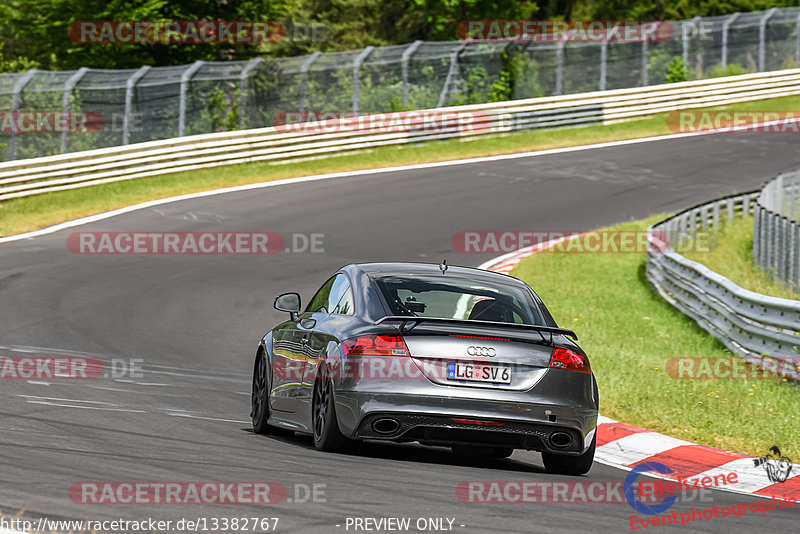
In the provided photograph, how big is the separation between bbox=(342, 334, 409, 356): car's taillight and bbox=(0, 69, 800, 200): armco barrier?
17.8 metres

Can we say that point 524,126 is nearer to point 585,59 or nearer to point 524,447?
point 585,59

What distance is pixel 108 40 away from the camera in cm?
4084

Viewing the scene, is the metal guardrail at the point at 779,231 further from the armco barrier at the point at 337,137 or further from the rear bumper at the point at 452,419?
the armco barrier at the point at 337,137

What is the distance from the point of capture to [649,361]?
12953mm

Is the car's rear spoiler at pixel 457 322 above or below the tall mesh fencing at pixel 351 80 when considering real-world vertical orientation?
above

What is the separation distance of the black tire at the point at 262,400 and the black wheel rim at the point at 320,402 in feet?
3.60

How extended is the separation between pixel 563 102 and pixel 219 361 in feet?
74.2

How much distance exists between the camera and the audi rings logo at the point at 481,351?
25.1 feet

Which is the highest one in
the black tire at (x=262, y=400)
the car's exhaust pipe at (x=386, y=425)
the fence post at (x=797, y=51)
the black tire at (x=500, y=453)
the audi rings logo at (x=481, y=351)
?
the audi rings logo at (x=481, y=351)

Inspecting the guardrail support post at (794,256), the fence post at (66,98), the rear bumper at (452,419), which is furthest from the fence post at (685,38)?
the rear bumper at (452,419)

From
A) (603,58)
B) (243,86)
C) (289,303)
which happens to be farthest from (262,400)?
(603,58)

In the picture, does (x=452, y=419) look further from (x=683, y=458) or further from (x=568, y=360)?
(x=683, y=458)

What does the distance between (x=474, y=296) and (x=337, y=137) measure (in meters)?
22.0

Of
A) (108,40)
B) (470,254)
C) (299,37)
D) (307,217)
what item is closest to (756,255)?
(470,254)
